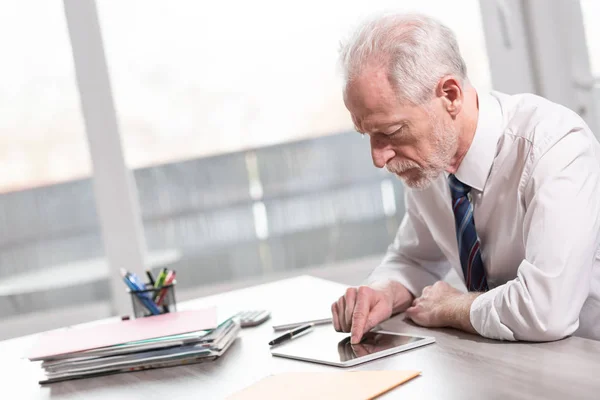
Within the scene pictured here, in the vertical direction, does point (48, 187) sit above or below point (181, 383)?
above

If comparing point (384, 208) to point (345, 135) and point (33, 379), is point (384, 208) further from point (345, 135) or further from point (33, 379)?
point (33, 379)

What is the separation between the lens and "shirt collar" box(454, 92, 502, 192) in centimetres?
160

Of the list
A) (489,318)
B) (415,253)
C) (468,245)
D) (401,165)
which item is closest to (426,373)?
(489,318)

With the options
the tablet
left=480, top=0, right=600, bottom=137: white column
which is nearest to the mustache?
the tablet

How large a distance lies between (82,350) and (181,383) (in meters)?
0.28

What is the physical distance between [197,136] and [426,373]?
2.54 m

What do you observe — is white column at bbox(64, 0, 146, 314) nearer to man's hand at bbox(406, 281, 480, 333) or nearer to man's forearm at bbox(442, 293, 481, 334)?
man's hand at bbox(406, 281, 480, 333)

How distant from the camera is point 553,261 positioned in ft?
4.43

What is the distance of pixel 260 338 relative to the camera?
5.32 feet

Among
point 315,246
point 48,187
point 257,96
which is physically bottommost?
point 315,246

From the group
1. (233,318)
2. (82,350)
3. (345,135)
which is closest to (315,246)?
(345,135)

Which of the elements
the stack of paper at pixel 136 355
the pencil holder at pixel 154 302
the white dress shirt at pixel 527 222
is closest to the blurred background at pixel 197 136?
the pencil holder at pixel 154 302

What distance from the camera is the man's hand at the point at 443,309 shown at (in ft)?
4.57

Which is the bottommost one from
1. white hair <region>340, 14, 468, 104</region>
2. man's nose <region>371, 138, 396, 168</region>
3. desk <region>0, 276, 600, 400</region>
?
desk <region>0, 276, 600, 400</region>
